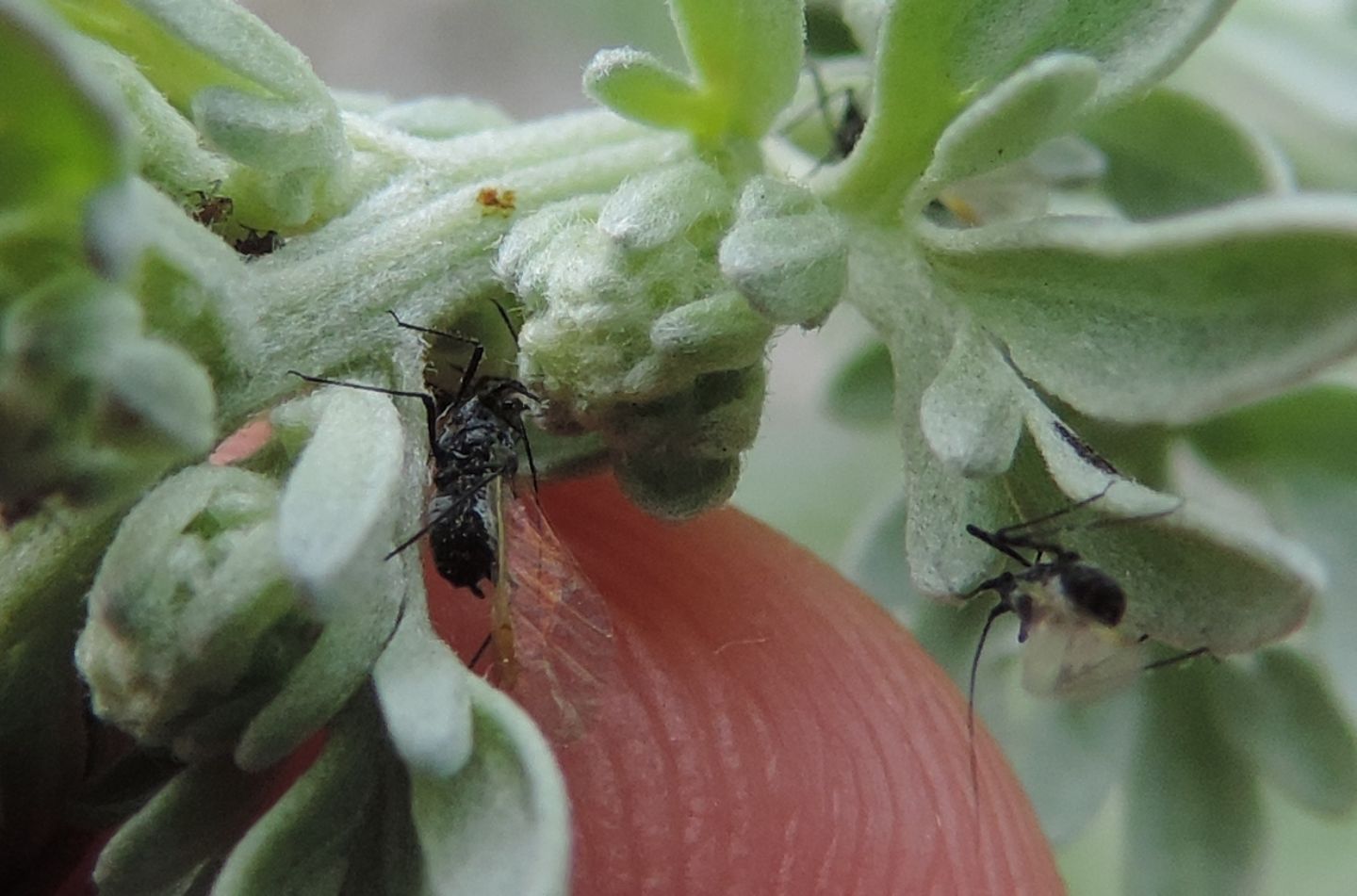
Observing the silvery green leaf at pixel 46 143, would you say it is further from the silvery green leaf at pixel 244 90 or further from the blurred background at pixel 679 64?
the blurred background at pixel 679 64

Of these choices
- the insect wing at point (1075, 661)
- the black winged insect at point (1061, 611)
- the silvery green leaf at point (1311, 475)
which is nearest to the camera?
the black winged insect at point (1061, 611)

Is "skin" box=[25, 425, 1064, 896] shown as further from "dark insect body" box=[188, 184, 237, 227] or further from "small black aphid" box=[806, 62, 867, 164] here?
"small black aphid" box=[806, 62, 867, 164]

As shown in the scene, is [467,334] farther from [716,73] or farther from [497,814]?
[497,814]

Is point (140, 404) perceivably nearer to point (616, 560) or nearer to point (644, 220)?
point (644, 220)

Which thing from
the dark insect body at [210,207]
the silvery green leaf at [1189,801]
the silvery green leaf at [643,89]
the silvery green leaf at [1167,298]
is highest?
the silvery green leaf at [643,89]

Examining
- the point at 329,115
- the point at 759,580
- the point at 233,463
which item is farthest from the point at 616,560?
the point at 329,115

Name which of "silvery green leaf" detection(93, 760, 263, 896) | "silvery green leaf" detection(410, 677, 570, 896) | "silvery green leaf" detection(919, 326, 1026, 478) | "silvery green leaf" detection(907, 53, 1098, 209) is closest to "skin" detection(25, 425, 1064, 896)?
"silvery green leaf" detection(93, 760, 263, 896)

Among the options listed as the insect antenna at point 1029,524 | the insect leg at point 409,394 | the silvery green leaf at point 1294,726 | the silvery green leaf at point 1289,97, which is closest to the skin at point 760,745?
the insect leg at point 409,394

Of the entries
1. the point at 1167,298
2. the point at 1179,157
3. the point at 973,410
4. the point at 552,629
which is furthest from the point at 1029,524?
the point at 1179,157
